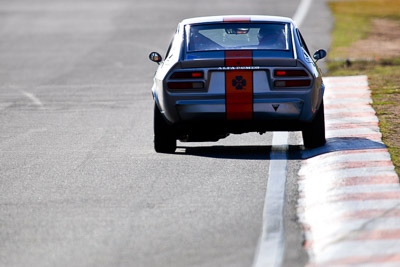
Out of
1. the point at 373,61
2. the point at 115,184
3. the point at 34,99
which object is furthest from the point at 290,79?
the point at 373,61

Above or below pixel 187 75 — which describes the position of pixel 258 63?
above

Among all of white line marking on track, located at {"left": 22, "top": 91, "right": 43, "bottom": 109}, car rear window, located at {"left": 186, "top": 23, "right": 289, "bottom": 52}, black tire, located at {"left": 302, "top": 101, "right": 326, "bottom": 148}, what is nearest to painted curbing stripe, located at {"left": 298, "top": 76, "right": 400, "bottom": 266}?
black tire, located at {"left": 302, "top": 101, "right": 326, "bottom": 148}

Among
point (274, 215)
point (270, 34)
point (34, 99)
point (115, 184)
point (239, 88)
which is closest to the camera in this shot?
point (274, 215)

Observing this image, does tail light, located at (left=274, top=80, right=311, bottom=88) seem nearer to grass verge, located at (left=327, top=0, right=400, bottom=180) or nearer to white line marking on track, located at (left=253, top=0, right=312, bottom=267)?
white line marking on track, located at (left=253, top=0, right=312, bottom=267)

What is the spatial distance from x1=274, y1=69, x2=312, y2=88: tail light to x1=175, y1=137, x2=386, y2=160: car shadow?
0.75m

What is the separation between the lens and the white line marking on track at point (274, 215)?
20.0ft

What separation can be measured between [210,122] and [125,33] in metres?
19.4

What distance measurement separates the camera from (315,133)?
10.2 m

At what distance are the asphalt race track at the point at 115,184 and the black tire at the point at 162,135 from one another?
158mm

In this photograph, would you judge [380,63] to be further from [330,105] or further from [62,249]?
[62,249]

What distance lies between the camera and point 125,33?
94.8 feet

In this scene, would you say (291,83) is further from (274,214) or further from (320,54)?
(274,214)

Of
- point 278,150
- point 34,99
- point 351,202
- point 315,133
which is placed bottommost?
point 34,99

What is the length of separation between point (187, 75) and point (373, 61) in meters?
11.1
